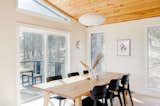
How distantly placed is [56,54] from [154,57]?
2902mm

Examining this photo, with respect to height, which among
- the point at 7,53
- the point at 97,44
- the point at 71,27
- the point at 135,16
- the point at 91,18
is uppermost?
the point at 135,16

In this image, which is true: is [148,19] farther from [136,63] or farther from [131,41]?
[136,63]

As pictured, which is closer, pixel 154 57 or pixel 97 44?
pixel 154 57

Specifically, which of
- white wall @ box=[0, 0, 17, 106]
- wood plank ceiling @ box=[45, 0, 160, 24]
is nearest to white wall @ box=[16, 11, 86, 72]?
wood plank ceiling @ box=[45, 0, 160, 24]

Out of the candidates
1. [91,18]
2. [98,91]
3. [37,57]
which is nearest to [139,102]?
[98,91]

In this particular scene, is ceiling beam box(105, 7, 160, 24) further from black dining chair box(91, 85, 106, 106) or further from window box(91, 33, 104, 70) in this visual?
black dining chair box(91, 85, 106, 106)

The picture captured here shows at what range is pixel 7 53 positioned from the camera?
2959 millimetres

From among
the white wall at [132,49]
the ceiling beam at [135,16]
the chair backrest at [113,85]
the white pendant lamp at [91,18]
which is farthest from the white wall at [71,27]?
the chair backrest at [113,85]

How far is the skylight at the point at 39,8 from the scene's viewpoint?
→ 3873mm

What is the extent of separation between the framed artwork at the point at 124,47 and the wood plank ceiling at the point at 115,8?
68 centimetres

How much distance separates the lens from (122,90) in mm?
3688

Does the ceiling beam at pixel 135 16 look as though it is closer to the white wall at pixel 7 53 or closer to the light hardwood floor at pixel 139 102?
the light hardwood floor at pixel 139 102

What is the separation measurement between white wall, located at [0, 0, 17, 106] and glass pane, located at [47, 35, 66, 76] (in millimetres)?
1629

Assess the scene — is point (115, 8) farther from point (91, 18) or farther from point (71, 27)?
point (91, 18)
